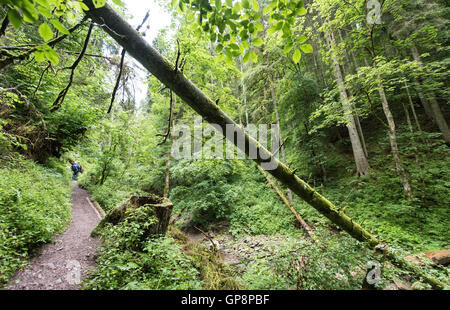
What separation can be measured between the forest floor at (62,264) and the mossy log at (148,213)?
60 cm

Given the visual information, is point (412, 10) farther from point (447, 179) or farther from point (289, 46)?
point (289, 46)

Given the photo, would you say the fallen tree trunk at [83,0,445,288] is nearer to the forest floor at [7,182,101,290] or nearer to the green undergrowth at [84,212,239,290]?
the green undergrowth at [84,212,239,290]

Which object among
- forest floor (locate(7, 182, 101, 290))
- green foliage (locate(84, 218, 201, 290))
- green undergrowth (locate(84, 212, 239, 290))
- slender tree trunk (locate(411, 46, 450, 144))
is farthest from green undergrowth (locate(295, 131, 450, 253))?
forest floor (locate(7, 182, 101, 290))

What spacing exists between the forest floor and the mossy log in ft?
1.96

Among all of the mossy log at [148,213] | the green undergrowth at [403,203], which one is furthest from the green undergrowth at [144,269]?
the green undergrowth at [403,203]

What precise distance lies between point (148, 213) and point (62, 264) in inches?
68.2

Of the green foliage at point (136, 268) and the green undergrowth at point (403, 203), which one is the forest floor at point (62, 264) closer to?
the green foliage at point (136, 268)

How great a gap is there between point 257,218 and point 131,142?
851 cm

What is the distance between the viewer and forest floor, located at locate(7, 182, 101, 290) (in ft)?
8.79

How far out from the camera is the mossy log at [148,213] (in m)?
4.19

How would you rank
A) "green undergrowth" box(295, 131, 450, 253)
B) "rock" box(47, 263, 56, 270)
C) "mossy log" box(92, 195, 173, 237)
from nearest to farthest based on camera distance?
1. "rock" box(47, 263, 56, 270)
2. "mossy log" box(92, 195, 173, 237)
3. "green undergrowth" box(295, 131, 450, 253)

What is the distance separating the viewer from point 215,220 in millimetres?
9141

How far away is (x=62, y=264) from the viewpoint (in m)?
3.31
